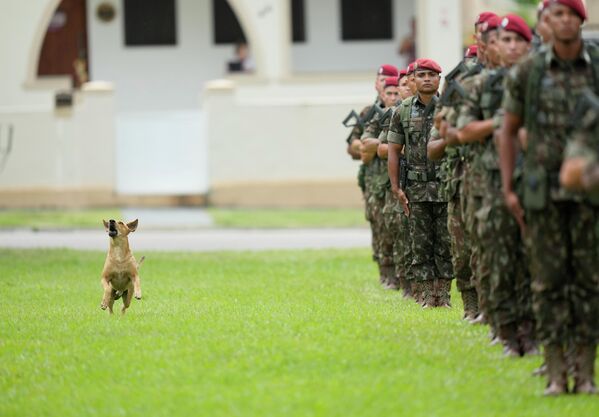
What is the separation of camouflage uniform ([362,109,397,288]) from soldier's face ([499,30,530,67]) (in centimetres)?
545

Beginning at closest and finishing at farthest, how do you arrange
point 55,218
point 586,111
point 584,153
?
point 584,153 < point 586,111 < point 55,218

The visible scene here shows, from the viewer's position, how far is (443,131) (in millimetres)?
11680

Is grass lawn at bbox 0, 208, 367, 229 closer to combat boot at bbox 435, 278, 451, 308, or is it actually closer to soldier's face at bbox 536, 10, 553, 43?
combat boot at bbox 435, 278, 451, 308

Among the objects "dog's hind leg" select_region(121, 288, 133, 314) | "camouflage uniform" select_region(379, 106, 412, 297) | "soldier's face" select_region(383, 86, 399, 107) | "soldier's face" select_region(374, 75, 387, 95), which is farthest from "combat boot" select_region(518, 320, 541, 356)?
"soldier's face" select_region(374, 75, 387, 95)

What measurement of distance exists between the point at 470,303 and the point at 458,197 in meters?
1.05

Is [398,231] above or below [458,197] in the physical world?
below

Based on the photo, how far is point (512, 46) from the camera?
10.8 metres

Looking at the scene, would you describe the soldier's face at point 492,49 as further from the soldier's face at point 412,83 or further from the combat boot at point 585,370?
the soldier's face at point 412,83

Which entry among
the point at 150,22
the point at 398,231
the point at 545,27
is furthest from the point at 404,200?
the point at 150,22

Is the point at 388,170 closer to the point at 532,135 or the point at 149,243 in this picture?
the point at 532,135

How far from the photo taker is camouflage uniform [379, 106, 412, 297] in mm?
15445

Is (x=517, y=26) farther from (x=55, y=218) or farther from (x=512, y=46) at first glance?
(x=55, y=218)

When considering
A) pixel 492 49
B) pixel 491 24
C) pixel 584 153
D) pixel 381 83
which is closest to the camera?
pixel 584 153

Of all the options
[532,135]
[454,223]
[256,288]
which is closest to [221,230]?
[256,288]
